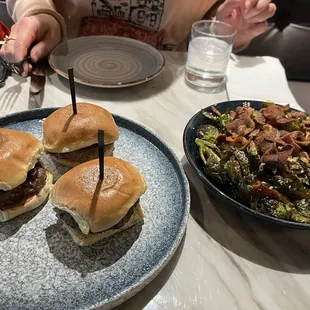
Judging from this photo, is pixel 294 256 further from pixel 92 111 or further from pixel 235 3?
pixel 235 3

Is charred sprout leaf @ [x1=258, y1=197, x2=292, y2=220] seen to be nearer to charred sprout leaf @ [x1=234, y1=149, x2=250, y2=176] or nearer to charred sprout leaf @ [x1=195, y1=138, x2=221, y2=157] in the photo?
charred sprout leaf @ [x1=234, y1=149, x2=250, y2=176]

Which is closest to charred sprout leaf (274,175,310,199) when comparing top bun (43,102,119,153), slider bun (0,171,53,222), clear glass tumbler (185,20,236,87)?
top bun (43,102,119,153)

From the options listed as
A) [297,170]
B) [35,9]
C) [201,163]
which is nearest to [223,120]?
[201,163]

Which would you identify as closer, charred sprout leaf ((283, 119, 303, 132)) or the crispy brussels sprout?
the crispy brussels sprout

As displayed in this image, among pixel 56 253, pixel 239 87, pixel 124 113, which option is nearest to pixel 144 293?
pixel 56 253

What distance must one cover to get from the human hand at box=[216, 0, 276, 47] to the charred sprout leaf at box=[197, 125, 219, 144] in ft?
2.60

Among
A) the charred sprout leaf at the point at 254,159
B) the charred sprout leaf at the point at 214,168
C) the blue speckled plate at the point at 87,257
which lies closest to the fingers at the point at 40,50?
the blue speckled plate at the point at 87,257

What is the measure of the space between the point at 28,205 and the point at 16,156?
0.13 m

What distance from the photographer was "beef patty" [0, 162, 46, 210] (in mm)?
967

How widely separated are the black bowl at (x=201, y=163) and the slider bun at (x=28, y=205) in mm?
392

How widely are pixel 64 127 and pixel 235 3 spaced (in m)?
1.12

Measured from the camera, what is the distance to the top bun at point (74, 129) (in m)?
1.07

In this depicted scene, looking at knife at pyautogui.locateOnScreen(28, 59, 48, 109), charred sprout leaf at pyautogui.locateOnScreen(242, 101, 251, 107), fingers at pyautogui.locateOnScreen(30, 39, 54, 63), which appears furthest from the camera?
fingers at pyautogui.locateOnScreen(30, 39, 54, 63)

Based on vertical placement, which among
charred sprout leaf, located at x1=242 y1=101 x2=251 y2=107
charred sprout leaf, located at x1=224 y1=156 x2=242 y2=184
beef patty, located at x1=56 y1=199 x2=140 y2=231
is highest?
charred sprout leaf, located at x1=224 y1=156 x2=242 y2=184
